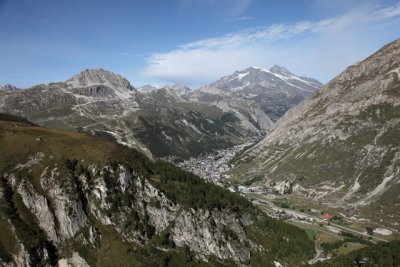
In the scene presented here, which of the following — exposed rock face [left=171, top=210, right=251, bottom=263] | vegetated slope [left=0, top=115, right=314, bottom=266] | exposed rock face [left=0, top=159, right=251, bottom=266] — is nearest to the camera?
vegetated slope [left=0, top=115, right=314, bottom=266]

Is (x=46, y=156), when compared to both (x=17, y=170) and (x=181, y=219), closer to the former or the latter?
(x=17, y=170)

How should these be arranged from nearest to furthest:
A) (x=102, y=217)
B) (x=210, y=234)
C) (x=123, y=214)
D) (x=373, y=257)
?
(x=373, y=257), (x=102, y=217), (x=123, y=214), (x=210, y=234)

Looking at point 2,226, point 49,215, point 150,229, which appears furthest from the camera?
point 150,229

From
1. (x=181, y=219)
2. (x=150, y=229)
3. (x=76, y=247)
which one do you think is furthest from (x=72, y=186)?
(x=181, y=219)

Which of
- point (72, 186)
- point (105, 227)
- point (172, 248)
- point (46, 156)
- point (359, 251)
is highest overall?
point (46, 156)

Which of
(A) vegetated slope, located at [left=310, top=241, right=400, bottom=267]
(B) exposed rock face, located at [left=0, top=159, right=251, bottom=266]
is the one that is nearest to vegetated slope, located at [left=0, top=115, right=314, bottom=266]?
(B) exposed rock face, located at [left=0, top=159, right=251, bottom=266]

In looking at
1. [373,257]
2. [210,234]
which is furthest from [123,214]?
[373,257]

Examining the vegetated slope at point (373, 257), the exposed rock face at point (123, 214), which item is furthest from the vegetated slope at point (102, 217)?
the vegetated slope at point (373, 257)

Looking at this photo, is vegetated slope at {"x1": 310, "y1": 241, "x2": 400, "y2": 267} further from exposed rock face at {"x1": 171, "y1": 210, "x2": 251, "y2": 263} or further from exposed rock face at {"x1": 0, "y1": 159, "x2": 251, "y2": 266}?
exposed rock face at {"x1": 0, "y1": 159, "x2": 251, "y2": 266}

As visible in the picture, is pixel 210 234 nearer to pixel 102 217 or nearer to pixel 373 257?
pixel 102 217
